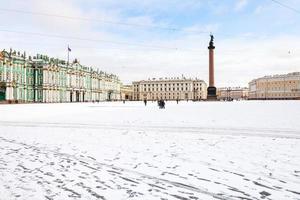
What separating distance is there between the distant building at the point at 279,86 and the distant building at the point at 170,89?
2983cm

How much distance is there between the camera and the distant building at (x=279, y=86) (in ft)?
463

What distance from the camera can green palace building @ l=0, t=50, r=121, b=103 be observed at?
250 ft

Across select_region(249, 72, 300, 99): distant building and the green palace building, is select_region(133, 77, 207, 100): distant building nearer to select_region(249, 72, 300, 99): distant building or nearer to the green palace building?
select_region(249, 72, 300, 99): distant building

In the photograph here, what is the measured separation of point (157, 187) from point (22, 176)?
2.62 meters

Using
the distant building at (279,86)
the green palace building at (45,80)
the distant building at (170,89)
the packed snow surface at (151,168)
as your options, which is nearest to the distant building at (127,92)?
the distant building at (170,89)

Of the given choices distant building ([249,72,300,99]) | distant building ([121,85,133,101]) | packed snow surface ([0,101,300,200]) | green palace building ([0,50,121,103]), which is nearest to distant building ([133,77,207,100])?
distant building ([121,85,133,101])

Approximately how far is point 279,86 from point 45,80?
10252 centimetres

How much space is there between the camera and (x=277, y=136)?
11.1m

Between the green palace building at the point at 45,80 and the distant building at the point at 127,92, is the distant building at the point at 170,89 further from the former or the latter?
the green palace building at the point at 45,80

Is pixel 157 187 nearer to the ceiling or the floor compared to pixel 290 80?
nearer to the floor

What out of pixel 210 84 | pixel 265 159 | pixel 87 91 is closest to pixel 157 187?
pixel 265 159

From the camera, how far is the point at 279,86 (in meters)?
146

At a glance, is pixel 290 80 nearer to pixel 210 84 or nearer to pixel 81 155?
pixel 210 84

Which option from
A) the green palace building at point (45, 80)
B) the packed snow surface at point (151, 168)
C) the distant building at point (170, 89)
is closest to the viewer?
the packed snow surface at point (151, 168)
